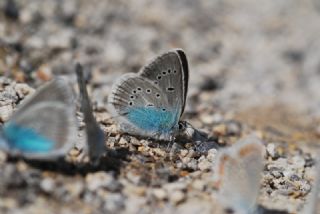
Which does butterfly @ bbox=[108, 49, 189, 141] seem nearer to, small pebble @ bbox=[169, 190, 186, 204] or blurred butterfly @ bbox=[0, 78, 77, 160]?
small pebble @ bbox=[169, 190, 186, 204]

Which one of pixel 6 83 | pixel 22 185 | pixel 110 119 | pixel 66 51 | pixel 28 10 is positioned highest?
pixel 28 10

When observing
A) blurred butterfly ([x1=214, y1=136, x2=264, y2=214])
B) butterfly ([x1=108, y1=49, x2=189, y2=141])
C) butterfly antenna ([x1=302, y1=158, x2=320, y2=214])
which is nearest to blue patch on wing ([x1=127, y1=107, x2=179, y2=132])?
butterfly ([x1=108, y1=49, x2=189, y2=141])

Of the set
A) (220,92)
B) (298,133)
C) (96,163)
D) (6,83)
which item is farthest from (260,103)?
(96,163)

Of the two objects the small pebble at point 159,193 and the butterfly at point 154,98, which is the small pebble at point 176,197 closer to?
the small pebble at point 159,193

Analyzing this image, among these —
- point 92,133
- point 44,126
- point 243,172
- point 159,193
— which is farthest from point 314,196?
point 44,126

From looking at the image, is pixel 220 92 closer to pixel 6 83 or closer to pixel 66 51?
pixel 66 51

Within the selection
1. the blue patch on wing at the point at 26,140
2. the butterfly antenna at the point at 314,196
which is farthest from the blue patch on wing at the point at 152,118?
the butterfly antenna at the point at 314,196
